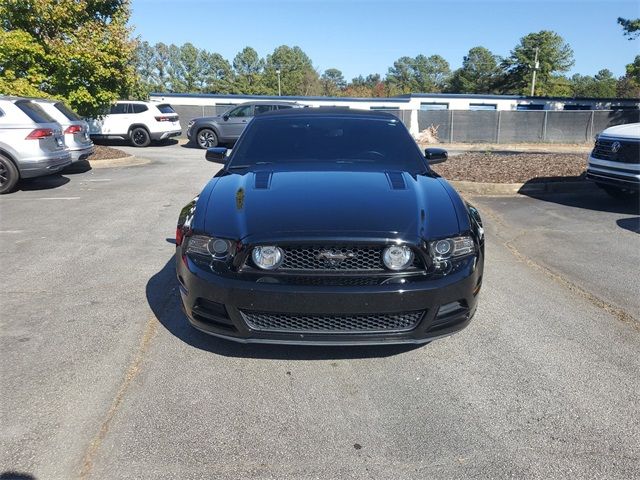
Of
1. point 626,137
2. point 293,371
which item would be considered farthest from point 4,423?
point 626,137

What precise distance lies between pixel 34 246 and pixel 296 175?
12.6 ft

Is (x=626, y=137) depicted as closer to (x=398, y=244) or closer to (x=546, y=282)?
(x=546, y=282)

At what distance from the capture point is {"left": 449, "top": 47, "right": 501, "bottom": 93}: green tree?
88.9 metres

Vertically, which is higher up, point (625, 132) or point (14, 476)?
point (625, 132)

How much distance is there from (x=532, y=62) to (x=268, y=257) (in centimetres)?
7538

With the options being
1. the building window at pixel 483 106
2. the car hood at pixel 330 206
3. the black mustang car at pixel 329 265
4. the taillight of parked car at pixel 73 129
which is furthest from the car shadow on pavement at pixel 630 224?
the building window at pixel 483 106

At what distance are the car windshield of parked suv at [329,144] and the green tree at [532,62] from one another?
72000 millimetres

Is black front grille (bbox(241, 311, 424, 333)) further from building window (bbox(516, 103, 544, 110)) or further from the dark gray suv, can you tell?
building window (bbox(516, 103, 544, 110))

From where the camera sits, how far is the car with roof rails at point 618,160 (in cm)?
784

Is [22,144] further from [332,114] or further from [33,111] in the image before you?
[332,114]

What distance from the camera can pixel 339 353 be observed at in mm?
3445

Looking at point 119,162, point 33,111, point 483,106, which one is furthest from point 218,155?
point 483,106

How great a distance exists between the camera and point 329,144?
14.9 feet

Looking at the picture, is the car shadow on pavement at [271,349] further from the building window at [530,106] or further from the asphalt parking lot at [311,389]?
the building window at [530,106]
